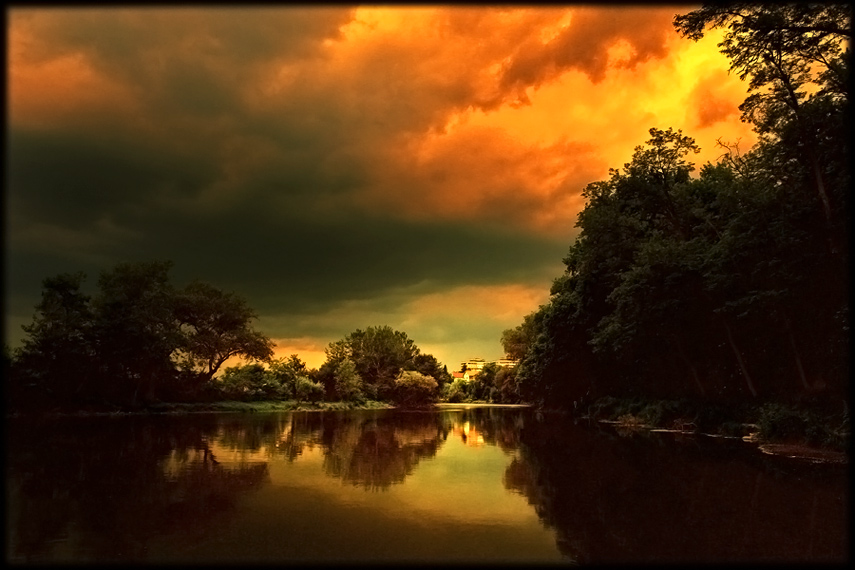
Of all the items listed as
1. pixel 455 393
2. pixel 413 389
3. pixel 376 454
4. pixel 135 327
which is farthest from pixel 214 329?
pixel 455 393

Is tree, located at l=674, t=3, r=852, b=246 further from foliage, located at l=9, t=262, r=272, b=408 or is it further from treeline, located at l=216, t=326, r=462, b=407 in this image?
treeline, located at l=216, t=326, r=462, b=407

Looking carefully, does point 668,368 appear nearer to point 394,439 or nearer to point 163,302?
point 394,439

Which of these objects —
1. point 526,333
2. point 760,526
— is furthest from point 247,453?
point 526,333

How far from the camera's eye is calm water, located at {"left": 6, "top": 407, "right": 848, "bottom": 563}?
755 centimetres

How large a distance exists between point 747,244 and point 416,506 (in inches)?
759

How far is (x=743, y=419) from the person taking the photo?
85.4ft

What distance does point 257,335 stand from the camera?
207ft

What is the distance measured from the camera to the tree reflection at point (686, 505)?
766cm

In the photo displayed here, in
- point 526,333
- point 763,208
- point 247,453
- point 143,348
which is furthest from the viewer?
point 526,333

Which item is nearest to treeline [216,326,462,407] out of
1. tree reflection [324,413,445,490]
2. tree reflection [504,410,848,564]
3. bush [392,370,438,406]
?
bush [392,370,438,406]

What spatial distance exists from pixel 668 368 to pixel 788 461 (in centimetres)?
1993

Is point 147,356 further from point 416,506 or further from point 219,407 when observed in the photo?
point 416,506

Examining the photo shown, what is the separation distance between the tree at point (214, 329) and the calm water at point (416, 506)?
134ft

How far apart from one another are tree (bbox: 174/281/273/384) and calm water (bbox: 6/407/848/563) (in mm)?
40865
